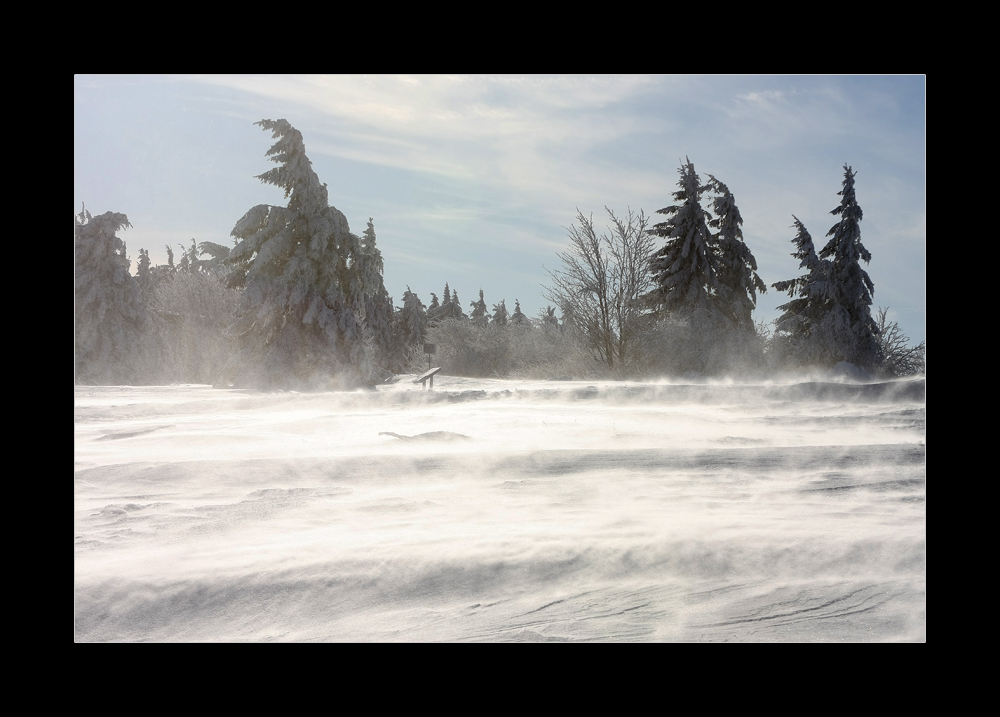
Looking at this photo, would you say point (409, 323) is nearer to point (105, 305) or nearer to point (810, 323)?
point (105, 305)

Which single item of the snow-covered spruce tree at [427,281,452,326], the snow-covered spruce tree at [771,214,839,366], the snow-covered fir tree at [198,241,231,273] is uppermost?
the snow-covered fir tree at [198,241,231,273]

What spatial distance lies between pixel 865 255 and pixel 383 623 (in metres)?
5.33

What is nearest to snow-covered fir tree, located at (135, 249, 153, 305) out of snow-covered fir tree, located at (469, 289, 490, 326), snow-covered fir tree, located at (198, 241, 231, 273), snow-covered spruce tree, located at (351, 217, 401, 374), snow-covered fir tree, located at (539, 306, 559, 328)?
snow-covered fir tree, located at (198, 241, 231, 273)

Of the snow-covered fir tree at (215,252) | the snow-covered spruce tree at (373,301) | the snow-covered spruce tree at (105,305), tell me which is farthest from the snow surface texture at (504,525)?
the snow-covered spruce tree at (105,305)

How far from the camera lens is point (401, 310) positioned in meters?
12.7

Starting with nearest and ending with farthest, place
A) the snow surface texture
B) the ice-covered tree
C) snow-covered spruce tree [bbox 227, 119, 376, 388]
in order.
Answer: the snow surface texture < the ice-covered tree < snow-covered spruce tree [bbox 227, 119, 376, 388]

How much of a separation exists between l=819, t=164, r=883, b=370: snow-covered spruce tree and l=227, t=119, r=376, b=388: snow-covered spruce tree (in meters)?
5.56

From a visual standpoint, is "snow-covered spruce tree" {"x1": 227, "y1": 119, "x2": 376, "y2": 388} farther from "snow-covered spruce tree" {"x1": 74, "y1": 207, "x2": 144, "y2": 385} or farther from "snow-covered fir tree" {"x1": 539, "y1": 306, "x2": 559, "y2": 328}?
"snow-covered spruce tree" {"x1": 74, "y1": 207, "x2": 144, "y2": 385}

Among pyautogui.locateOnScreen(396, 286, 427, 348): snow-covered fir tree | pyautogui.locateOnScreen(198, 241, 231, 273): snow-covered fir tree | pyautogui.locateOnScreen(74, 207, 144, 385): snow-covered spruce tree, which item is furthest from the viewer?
pyautogui.locateOnScreen(74, 207, 144, 385): snow-covered spruce tree

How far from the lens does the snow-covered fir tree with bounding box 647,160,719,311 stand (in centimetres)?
628

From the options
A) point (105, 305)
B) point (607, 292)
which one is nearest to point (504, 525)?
point (607, 292)
